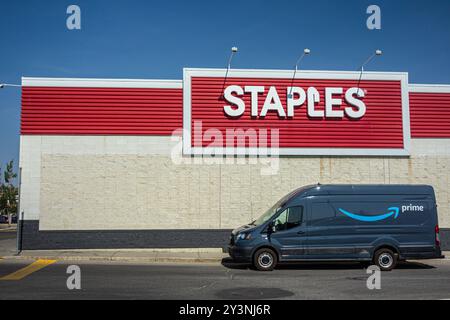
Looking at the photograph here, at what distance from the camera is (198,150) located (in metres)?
18.5

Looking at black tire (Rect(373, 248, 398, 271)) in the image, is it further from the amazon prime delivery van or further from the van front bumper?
the van front bumper

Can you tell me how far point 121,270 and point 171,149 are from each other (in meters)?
6.55

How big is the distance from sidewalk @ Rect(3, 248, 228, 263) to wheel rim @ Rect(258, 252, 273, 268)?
2.59m

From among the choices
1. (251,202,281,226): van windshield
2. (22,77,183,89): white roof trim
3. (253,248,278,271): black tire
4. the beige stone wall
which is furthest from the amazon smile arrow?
(22,77,183,89): white roof trim

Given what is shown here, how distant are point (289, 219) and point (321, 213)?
981mm

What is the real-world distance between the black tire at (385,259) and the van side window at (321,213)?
1.76 metres

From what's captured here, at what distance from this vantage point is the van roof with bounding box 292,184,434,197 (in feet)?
46.2

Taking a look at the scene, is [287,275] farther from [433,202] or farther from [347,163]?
[347,163]

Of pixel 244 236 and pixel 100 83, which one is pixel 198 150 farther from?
pixel 244 236

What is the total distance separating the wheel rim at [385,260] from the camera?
13875 mm

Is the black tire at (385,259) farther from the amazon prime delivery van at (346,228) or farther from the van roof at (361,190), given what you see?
the van roof at (361,190)

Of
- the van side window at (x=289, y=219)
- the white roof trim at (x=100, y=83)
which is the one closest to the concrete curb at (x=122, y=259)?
the van side window at (x=289, y=219)
